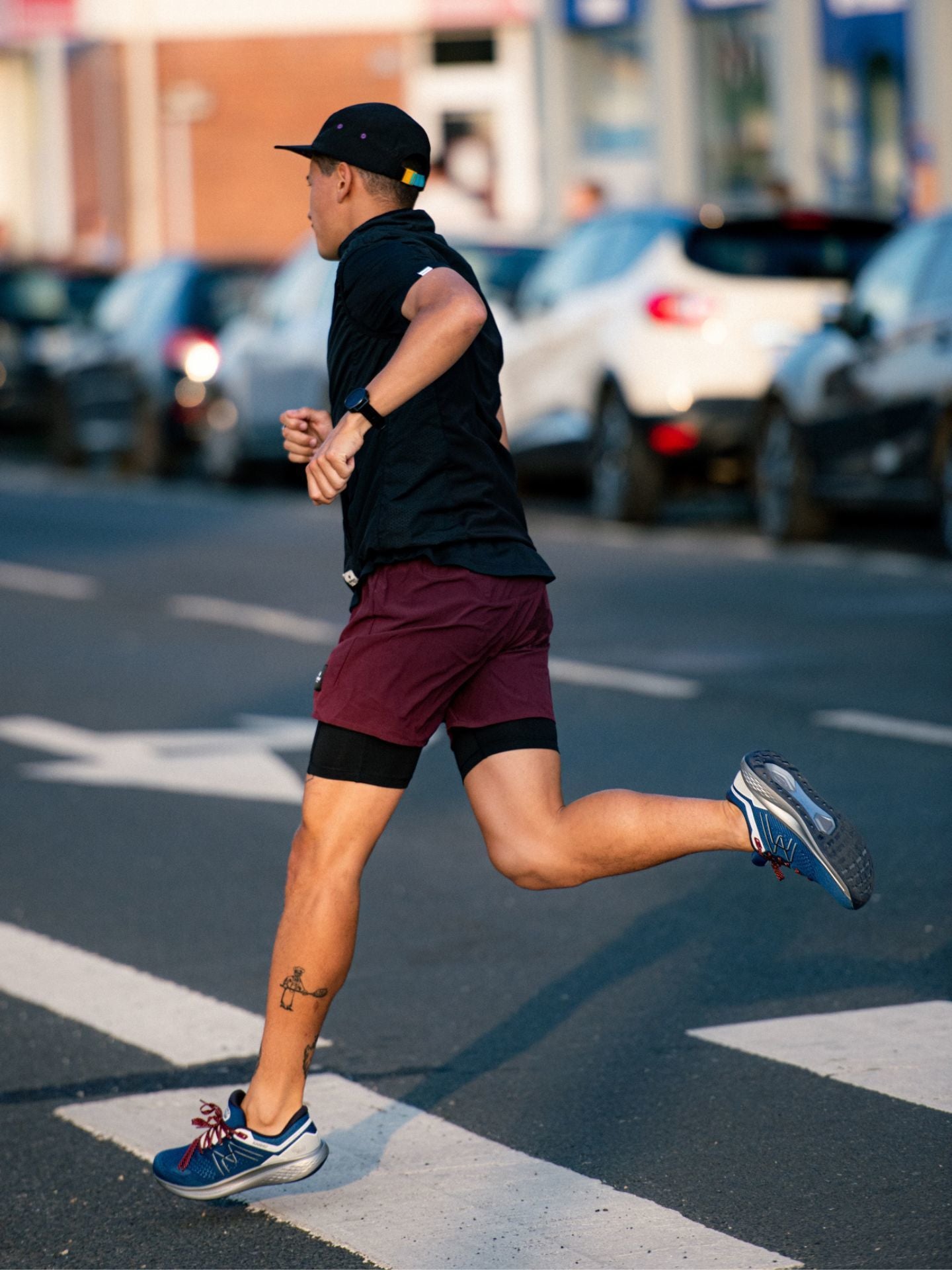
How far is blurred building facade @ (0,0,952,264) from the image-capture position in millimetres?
25016

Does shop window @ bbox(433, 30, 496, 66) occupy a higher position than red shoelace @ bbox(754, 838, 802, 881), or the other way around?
shop window @ bbox(433, 30, 496, 66)

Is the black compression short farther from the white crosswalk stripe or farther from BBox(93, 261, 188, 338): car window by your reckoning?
BBox(93, 261, 188, 338): car window

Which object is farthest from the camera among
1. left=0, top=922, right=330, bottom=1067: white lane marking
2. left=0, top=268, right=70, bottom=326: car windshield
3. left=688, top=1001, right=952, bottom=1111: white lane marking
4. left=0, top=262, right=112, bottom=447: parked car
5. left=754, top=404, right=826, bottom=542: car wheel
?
left=0, top=268, right=70, bottom=326: car windshield

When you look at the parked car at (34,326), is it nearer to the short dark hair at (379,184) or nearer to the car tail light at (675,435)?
the car tail light at (675,435)

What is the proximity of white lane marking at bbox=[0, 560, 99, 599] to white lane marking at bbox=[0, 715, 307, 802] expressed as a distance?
14.5 feet

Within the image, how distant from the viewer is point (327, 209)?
4488 mm

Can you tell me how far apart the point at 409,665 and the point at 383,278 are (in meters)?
0.65

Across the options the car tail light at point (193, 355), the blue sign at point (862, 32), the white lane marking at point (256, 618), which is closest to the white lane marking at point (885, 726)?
the white lane marking at point (256, 618)

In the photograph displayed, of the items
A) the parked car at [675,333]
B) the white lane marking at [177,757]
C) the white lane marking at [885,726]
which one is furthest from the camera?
the parked car at [675,333]

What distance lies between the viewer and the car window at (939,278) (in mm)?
13312

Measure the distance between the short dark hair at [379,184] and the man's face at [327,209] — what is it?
0.01m

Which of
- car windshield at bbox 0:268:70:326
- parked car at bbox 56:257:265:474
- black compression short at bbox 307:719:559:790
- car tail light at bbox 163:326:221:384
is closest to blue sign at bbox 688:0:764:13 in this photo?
parked car at bbox 56:257:265:474

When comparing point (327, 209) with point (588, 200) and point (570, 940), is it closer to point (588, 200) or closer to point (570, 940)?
point (570, 940)

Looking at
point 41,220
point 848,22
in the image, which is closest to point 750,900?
point 848,22
